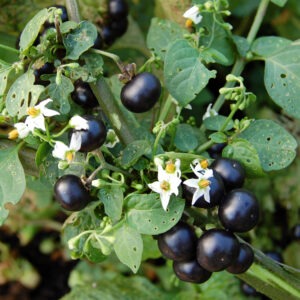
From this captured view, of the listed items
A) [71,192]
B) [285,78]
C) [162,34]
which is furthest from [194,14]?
[71,192]

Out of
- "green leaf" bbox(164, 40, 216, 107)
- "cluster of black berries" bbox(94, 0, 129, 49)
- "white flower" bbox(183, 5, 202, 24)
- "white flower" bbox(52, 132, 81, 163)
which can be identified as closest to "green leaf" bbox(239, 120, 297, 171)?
"green leaf" bbox(164, 40, 216, 107)

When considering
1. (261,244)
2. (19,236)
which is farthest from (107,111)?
(19,236)

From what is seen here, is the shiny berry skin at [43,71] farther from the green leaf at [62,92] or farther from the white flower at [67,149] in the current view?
the white flower at [67,149]

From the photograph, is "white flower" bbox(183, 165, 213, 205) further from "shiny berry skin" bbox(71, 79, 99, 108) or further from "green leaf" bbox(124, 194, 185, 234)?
"shiny berry skin" bbox(71, 79, 99, 108)

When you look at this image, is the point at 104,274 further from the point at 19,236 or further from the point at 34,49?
the point at 34,49

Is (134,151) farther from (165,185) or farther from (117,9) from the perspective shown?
(117,9)
